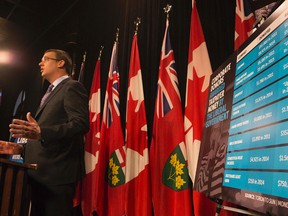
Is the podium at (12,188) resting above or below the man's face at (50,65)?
below

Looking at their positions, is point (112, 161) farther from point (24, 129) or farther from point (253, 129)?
point (253, 129)

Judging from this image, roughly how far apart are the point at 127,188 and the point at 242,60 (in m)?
1.30

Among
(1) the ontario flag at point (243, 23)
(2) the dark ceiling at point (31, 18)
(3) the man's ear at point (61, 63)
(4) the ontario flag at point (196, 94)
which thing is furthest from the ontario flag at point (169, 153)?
(2) the dark ceiling at point (31, 18)

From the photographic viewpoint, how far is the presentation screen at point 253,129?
2.61ft

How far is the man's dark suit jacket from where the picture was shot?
1.50m

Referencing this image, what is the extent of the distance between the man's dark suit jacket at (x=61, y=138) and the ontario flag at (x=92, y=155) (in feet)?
2.84

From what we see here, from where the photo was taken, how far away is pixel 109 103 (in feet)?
8.39

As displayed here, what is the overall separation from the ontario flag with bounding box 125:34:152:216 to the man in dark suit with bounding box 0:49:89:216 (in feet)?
1.74

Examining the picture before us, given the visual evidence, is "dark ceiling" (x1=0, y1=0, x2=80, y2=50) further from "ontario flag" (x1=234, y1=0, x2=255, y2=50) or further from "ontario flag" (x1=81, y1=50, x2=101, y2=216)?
"ontario flag" (x1=234, y1=0, x2=255, y2=50)

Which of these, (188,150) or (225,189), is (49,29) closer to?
(188,150)

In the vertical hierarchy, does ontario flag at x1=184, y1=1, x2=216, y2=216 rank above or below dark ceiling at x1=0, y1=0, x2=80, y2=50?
below

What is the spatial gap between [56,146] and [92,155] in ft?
3.75

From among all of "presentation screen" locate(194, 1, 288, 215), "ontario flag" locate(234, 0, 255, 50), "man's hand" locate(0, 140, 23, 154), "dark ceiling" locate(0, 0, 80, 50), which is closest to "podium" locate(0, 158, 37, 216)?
"man's hand" locate(0, 140, 23, 154)

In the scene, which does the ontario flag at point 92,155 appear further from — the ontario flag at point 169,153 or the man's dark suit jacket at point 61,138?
the man's dark suit jacket at point 61,138
